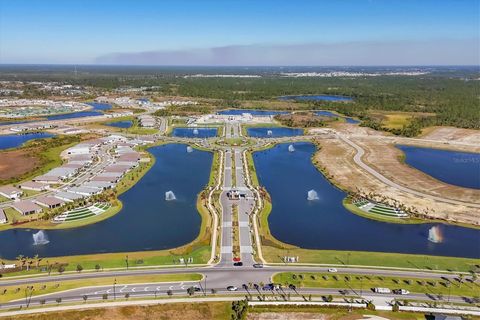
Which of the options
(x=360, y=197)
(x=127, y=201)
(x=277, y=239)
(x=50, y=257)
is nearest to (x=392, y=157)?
(x=360, y=197)

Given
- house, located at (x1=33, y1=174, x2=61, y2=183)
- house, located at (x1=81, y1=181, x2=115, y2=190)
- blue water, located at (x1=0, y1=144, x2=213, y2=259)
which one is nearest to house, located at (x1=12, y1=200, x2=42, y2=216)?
blue water, located at (x1=0, y1=144, x2=213, y2=259)

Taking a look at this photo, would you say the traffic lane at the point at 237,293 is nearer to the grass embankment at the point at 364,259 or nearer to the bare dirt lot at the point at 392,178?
the grass embankment at the point at 364,259

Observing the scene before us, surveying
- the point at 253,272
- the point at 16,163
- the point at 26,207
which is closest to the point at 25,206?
the point at 26,207

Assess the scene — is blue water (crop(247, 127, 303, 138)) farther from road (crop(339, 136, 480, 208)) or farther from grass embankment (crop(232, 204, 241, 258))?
grass embankment (crop(232, 204, 241, 258))

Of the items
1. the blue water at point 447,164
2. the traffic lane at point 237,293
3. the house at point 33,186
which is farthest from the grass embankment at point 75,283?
the blue water at point 447,164

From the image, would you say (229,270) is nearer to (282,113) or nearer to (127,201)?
(127,201)

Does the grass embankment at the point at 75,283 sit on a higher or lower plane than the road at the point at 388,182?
lower

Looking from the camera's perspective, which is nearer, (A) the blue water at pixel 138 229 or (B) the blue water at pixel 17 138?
(A) the blue water at pixel 138 229
